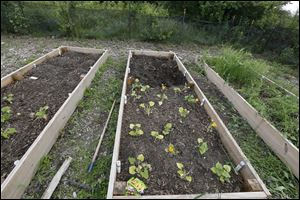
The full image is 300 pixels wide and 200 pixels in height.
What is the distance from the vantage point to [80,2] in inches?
244

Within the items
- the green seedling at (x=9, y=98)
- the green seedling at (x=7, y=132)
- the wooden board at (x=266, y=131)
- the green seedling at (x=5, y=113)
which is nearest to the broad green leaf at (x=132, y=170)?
the green seedling at (x=7, y=132)

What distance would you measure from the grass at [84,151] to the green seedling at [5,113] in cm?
61

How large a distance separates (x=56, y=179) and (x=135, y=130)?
0.91m

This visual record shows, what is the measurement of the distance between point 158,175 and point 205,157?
0.55 metres

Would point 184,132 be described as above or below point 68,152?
above

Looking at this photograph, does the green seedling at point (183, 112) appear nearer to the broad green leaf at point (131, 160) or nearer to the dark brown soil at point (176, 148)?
the dark brown soil at point (176, 148)

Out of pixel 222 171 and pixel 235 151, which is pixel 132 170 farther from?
pixel 235 151

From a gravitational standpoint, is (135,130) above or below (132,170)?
above

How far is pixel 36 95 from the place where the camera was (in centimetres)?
267

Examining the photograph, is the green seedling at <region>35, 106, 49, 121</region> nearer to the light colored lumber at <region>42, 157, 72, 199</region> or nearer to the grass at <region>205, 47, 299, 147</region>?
the light colored lumber at <region>42, 157, 72, 199</region>

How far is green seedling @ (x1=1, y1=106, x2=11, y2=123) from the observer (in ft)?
7.25

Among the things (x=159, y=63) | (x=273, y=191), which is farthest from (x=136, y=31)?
(x=273, y=191)

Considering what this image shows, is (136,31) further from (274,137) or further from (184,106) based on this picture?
(274,137)

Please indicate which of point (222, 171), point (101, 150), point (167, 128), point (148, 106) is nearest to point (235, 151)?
point (222, 171)
